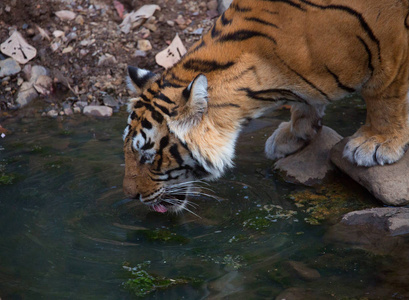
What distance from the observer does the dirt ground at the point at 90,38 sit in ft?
19.6

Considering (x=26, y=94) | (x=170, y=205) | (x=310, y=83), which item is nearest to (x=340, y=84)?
(x=310, y=83)

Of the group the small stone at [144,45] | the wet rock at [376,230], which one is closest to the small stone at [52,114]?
the small stone at [144,45]

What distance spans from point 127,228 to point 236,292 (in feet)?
3.29

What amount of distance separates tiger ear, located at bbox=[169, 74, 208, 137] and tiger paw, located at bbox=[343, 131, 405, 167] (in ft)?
3.94

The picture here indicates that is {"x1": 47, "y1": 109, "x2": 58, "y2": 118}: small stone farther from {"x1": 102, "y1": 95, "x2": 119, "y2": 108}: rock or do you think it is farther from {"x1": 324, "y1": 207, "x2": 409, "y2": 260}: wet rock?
{"x1": 324, "y1": 207, "x2": 409, "y2": 260}: wet rock

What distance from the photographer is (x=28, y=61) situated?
20.2ft

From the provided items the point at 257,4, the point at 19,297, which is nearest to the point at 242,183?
the point at 257,4

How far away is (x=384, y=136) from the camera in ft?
11.8

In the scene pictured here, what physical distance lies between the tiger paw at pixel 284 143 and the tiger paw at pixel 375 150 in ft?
1.95

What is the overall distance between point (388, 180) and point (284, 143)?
3.09ft

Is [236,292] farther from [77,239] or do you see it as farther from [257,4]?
[257,4]

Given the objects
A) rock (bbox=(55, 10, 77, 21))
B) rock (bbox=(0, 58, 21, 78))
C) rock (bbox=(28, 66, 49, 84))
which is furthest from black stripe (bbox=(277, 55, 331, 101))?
rock (bbox=(55, 10, 77, 21))

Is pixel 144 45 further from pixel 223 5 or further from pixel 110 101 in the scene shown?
pixel 223 5

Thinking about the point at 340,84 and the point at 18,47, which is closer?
the point at 340,84
